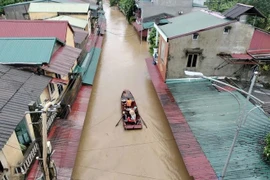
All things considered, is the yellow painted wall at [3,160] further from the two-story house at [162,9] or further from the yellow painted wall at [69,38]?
the two-story house at [162,9]

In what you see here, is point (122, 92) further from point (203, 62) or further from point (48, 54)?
point (48, 54)

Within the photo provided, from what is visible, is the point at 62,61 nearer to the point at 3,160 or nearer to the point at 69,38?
the point at 69,38

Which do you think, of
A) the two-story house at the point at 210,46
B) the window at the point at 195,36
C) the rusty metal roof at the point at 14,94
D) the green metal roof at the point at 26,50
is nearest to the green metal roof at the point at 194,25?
the two-story house at the point at 210,46

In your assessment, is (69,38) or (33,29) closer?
(33,29)

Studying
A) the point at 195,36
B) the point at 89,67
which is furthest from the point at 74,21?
the point at 195,36

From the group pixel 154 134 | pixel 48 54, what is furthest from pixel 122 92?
pixel 48 54

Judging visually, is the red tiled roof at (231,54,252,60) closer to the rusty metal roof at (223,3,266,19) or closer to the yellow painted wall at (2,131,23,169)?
the rusty metal roof at (223,3,266,19)
